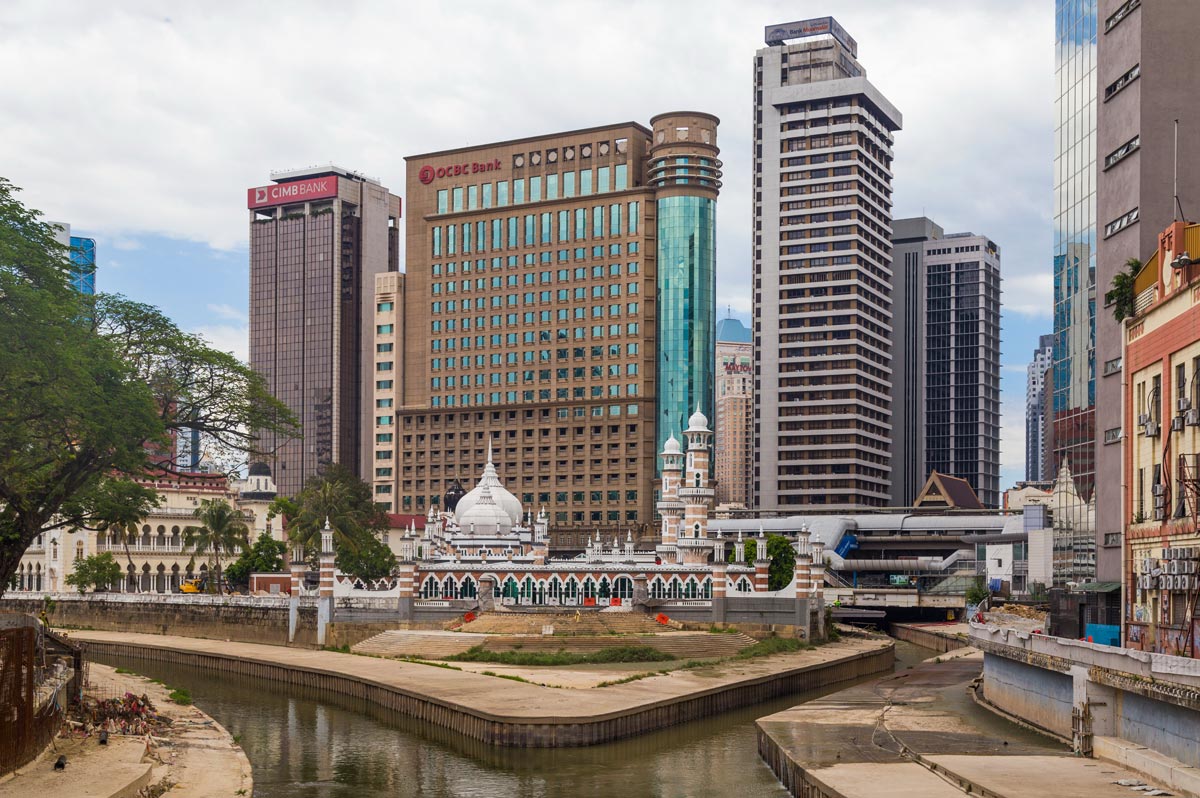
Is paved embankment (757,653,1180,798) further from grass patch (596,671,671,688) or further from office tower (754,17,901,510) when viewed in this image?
office tower (754,17,901,510)

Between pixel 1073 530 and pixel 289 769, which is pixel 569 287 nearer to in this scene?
pixel 1073 530

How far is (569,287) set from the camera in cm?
19762

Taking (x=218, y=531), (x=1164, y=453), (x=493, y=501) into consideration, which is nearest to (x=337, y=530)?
(x=218, y=531)

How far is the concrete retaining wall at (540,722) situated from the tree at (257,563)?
35.6 m

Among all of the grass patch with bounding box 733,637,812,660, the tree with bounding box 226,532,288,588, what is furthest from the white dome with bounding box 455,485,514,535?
the tree with bounding box 226,532,288,588

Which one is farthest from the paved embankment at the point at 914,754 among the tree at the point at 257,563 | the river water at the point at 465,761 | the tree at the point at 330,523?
the tree at the point at 257,563

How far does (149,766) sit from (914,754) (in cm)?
2587

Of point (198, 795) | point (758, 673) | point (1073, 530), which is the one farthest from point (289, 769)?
point (1073, 530)

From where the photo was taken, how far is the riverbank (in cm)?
3988

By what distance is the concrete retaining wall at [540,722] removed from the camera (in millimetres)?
53281

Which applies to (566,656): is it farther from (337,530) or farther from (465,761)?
(337,530)

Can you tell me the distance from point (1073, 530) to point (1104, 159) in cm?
1916

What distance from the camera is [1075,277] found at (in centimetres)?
7038

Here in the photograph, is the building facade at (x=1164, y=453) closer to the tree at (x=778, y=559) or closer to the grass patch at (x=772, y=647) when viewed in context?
the grass patch at (x=772, y=647)
